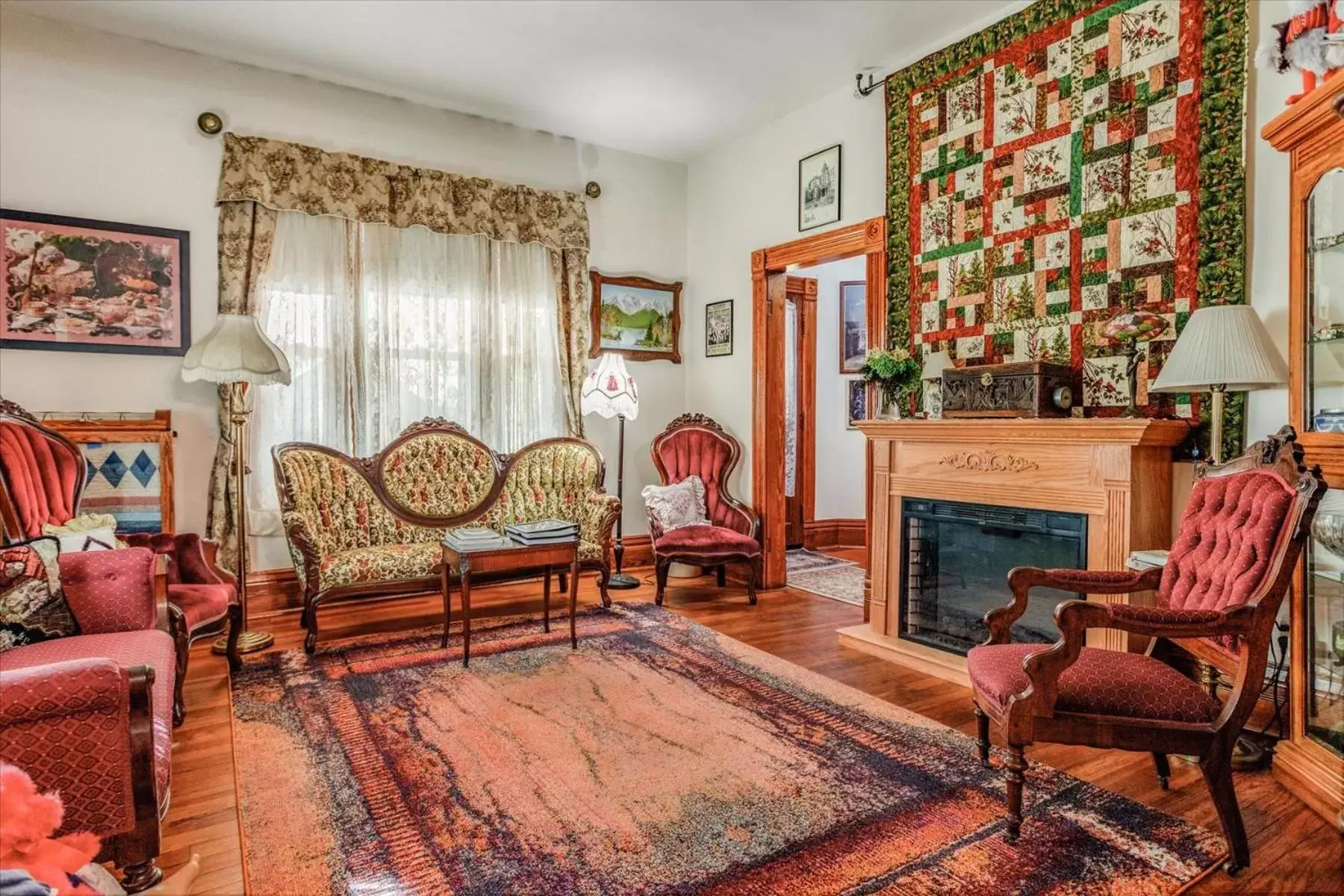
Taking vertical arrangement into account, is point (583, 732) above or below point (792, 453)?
below

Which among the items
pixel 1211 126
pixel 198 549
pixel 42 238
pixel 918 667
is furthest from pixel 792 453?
pixel 42 238

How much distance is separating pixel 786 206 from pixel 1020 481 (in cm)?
264

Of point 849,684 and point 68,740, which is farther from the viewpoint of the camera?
point 849,684

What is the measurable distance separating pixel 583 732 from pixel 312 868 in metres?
1.02

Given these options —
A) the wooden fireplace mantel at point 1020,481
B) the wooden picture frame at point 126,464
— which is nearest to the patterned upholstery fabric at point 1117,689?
the wooden fireplace mantel at point 1020,481

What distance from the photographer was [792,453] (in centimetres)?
694

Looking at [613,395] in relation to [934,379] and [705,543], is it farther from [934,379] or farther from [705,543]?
[934,379]

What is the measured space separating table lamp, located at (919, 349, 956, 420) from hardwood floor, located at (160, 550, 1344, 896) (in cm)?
133

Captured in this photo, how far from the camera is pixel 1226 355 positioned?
2496mm

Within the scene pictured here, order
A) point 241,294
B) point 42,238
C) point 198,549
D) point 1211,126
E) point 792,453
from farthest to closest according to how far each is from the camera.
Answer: point 792,453 → point 241,294 → point 42,238 → point 198,549 → point 1211,126

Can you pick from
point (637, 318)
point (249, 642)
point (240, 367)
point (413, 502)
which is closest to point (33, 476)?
point (240, 367)

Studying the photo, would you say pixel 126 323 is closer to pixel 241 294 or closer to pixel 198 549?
pixel 241 294

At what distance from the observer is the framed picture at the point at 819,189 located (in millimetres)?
4672

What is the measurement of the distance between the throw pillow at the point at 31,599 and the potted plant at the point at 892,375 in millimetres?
3557
